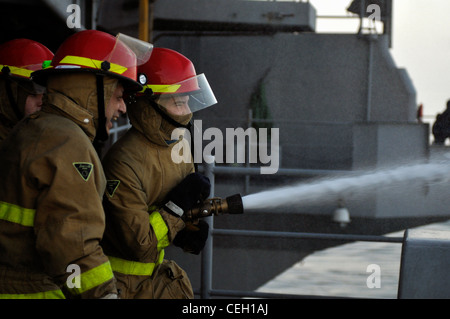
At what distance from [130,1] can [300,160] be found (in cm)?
441

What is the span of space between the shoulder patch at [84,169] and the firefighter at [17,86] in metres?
1.36

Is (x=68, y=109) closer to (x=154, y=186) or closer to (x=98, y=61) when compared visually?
(x=98, y=61)

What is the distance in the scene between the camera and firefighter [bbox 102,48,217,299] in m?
2.50

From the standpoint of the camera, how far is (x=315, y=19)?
14.5 meters

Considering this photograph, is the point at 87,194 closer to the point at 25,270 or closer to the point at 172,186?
the point at 25,270

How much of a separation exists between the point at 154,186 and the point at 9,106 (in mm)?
1131

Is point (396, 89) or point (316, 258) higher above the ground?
point (396, 89)

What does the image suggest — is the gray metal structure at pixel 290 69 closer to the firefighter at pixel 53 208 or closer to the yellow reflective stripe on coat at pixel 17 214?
the firefighter at pixel 53 208

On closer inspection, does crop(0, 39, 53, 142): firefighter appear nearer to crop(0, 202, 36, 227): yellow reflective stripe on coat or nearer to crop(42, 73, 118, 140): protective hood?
crop(42, 73, 118, 140): protective hood

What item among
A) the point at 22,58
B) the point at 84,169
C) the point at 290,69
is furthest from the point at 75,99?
the point at 290,69

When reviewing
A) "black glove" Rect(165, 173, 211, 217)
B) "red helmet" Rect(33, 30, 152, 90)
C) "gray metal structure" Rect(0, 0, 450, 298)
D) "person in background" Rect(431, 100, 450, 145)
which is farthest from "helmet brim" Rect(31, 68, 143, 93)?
"gray metal structure" Rect(0, 0, 450, 298)

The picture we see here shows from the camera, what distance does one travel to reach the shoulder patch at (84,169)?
1.94 metres

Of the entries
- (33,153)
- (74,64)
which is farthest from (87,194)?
(74,64)

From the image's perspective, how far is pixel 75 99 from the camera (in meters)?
2.14
